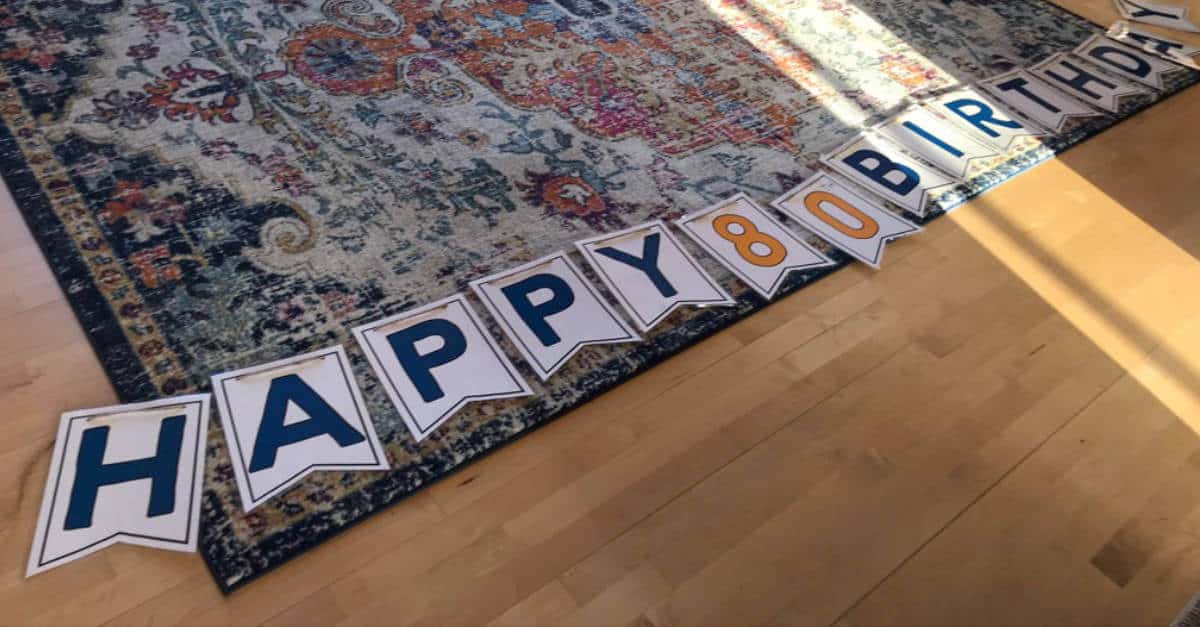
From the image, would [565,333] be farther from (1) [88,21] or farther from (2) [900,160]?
(1) [88,21]

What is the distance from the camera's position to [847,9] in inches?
111

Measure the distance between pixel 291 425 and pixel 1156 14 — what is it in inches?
142

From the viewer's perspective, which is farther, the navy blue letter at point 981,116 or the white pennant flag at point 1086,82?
the white pennant flag at point 1086,82

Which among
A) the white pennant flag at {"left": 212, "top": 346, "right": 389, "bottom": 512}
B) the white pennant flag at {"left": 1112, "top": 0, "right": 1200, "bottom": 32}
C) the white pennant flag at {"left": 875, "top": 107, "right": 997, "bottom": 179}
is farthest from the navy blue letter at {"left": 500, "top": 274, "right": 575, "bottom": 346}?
the white pennant flag at {"left": 1112, "top": 0, "right": 1200, "bottom": 32}

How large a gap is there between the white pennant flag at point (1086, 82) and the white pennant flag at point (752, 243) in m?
1.41

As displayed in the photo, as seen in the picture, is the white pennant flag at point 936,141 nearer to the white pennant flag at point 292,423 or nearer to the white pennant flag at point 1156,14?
the white pennant flag at point 1156,14

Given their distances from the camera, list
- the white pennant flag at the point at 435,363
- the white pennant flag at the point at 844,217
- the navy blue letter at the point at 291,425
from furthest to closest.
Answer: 1. the white pennant flag at the point at 844,217
2. the white pennant flag at the point at 435,363
3. the navy blue letter at the point at 291,425

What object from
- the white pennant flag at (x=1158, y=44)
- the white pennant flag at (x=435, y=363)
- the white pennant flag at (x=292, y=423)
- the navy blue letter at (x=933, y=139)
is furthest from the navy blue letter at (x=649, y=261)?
the white pennant flag at (x=1158, y=44)

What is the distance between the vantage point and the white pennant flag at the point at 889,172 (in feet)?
6.79

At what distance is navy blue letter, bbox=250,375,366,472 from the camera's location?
1.30 metres

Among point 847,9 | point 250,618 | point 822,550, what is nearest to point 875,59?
point 847,9

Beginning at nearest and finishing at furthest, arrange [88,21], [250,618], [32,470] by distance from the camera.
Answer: [250,618] < [32,470] < [88,21]

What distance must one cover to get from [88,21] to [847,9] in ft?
8.00

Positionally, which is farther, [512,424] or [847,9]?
[847,9]
